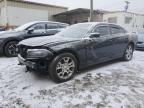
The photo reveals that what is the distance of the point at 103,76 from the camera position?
16.2ft

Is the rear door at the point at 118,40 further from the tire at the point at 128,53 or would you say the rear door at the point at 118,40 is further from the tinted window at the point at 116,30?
the tire at the point at 128,53

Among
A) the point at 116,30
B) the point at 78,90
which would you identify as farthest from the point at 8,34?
the point at 78,90

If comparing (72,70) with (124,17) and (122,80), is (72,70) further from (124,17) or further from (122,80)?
(124,17)

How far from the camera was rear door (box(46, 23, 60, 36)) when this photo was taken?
27.8 feet

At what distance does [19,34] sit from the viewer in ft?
24.1

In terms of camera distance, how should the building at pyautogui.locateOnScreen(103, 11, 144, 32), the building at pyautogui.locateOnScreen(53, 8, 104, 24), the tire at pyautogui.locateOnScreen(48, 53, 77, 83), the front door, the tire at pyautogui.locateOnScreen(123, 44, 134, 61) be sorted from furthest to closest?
the building at pyautogui.locateOnScreen(53, 8, 104, 24) → the building at pyautogui.locateOnScreen(103, 11, 144, 32) → the tire at pyautogui.locateOnScreen(123, 44, 134, 61) → the front door → the tire at pyautogui.locateOnScreen(48, 53, 77, 83)

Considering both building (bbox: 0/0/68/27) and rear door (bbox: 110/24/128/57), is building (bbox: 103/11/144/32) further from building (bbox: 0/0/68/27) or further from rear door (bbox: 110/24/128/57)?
Answer: rear door (bbox: 110/24/128/57)

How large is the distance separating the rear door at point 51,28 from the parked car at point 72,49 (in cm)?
294

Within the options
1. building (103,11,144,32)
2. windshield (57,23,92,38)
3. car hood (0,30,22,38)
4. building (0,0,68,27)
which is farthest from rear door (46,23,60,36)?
building (103,11,144,32)

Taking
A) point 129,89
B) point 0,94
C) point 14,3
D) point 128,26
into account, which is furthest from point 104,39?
point 128,26

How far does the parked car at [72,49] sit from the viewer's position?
4227 mm

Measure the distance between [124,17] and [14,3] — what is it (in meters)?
11.0

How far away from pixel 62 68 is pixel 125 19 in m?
16.7

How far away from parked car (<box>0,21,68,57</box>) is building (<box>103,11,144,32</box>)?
12319mm
